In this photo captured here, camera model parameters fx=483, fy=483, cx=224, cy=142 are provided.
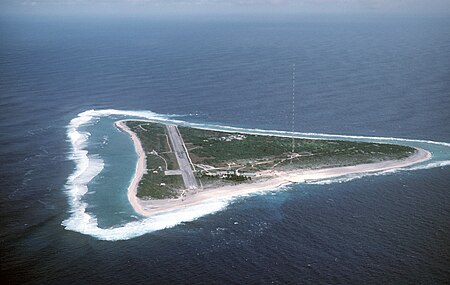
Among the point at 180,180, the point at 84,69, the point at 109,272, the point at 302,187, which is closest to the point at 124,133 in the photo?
the point at 180,180

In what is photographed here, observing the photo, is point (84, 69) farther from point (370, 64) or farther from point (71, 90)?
point (370, 64)

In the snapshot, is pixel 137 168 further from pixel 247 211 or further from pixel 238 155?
pixel 247 211

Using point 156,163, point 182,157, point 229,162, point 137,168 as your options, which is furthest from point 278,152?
point 137,168

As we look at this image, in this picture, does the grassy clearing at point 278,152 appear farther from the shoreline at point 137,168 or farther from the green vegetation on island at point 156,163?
the shoreline at point 137,168

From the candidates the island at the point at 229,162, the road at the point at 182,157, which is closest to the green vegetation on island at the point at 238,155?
the island at the point at 229,162

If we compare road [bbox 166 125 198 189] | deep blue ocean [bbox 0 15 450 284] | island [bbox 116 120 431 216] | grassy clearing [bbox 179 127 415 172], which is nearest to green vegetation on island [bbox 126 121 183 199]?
island [bbox 116 120 431 216]
